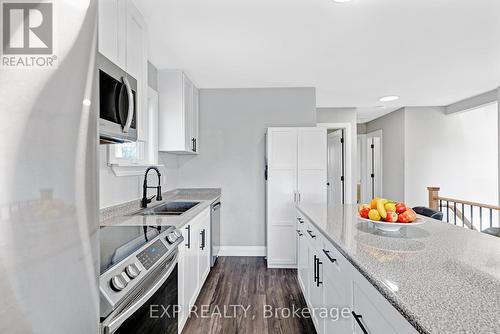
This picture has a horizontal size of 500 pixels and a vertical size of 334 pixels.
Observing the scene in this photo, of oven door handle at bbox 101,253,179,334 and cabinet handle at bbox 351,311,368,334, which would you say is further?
cabinet handle at bbox 351,311,368,334

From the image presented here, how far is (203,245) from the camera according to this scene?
284 cm

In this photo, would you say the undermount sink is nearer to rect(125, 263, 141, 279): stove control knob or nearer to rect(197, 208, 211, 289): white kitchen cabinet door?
rect(197, 208, 211, 289): white kitchen cabinet door

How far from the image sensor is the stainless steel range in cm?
95

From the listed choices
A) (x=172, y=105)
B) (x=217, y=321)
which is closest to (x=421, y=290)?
(x=217, y=321)

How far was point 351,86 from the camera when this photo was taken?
4105 mm

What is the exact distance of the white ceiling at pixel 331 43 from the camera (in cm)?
210

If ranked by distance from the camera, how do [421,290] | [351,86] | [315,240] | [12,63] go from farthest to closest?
[351,86] → [315,240] → [421,290] → [12,63]

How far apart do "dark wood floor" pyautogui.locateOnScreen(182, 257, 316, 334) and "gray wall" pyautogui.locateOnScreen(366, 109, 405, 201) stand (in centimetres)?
343

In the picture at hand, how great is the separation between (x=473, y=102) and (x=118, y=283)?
19.2 ft

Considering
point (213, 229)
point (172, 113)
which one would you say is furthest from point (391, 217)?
point (172, 113)

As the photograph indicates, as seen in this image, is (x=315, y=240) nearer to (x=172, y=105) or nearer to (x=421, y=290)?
(x=421, y=290)

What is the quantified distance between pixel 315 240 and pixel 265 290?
1248 mm

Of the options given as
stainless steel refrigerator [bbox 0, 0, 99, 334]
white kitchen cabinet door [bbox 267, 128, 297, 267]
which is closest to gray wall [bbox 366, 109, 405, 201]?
white kitchen cabinet door [bbox 267, 128, 297, 267]

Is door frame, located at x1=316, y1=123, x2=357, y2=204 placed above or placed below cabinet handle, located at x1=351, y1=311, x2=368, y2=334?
above
